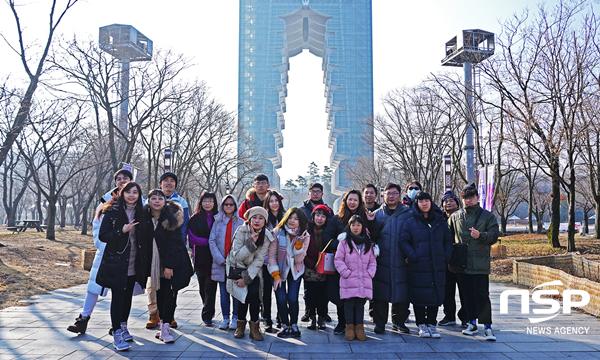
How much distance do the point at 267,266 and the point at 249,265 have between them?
254 mm

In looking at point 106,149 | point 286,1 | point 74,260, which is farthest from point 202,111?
point 286,1

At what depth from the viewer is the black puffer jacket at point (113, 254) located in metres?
4.62

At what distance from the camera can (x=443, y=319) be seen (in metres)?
5.82

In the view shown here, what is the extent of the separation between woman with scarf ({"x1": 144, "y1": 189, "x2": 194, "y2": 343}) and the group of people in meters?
0.01

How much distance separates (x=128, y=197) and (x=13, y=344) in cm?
192

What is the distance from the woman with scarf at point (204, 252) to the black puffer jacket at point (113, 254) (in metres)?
1.09

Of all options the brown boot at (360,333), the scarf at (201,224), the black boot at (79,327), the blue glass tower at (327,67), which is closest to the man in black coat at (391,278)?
the brown boot at (360,333)

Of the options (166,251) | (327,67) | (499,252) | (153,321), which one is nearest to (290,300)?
(166,251)

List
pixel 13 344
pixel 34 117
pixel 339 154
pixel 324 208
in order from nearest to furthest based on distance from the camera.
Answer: pixel 13 344 < pixel 324 208 < pixel 34 117 < pixel 339 154

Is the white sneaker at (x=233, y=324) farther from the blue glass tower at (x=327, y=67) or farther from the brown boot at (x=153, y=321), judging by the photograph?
the blue glass tower at (x=327, y=67)

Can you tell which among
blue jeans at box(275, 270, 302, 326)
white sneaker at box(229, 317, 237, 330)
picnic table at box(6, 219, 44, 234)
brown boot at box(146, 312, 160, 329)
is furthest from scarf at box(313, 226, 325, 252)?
picnic table at box(6, 219, 44, 234)

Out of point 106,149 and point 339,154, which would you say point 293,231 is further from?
point 339,154

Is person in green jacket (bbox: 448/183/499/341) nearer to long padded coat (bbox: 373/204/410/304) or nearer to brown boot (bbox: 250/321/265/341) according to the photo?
long padded coat (bbox: 373/204/410/304)

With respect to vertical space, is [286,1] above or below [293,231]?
above
